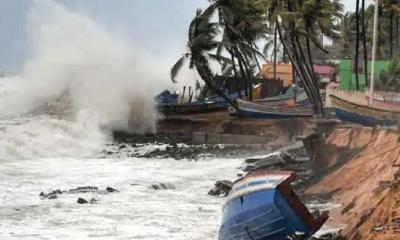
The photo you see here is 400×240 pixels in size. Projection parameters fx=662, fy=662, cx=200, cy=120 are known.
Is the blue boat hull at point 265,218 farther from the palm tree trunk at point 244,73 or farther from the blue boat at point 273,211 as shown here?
the palm tree trunk at point 244,73

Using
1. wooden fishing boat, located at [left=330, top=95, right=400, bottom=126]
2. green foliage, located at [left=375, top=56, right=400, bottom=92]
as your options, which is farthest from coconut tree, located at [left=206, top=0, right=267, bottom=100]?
wooden fishing boat, located at [left=330, top=95, right=400, bottom=126]

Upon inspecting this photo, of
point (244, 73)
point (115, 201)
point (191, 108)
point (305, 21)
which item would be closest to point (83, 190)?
point (115, 201)

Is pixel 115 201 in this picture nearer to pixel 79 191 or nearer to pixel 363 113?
pixel 79 191

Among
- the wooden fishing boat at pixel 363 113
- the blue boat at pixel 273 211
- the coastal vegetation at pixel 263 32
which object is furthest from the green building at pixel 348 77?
the blue boat at pixel 273 211

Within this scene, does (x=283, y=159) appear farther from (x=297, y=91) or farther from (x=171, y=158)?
(x=297, y=91)

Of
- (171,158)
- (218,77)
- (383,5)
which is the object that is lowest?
(171,158)

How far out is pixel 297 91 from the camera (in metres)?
41.8

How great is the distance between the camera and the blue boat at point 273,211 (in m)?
9.84

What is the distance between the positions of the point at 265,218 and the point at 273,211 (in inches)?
8.9

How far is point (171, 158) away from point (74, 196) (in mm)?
9522

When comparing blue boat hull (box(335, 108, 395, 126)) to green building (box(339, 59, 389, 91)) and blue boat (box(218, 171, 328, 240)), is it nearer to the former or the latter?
blue boat (box(218, 171, 328, 240))

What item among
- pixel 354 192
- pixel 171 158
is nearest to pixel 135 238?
pixel 354 192

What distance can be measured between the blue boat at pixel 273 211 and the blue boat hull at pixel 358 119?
12.1 m

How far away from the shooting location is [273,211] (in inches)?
388
